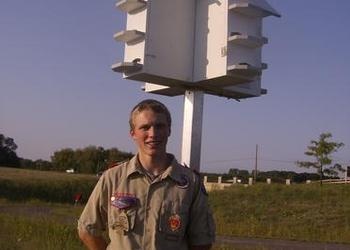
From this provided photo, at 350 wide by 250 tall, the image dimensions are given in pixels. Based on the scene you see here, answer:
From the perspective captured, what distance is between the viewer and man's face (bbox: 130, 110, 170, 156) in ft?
10.4

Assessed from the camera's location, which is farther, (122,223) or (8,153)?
(8,153)

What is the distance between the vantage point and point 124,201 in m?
3.13

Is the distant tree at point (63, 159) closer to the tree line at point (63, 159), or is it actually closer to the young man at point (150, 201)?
the tree line at point (63, 159)

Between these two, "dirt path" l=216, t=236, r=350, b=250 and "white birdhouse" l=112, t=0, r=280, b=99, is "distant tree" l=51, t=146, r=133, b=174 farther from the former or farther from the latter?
"white birdhouse" l=112, t=0, r=280, b=99

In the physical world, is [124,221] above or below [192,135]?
below

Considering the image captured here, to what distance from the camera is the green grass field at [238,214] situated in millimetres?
9492

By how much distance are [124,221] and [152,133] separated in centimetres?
46

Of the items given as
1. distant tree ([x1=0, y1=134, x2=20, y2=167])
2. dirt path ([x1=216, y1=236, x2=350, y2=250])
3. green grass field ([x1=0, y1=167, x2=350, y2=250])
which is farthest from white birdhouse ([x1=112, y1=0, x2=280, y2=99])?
distant tree ([x1=0, y1=134, x2=20, y2=167])

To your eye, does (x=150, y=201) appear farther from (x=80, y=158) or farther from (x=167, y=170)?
(x=80, y=158)

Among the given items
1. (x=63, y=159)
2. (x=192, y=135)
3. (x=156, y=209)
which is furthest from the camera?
(x=63, y=159)

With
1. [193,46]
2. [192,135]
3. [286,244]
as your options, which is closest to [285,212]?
[286,244]

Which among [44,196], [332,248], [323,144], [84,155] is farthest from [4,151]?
[332,248]

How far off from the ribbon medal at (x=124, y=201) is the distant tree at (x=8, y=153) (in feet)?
269

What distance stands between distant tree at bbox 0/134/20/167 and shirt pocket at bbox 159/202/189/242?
82.0 meters
